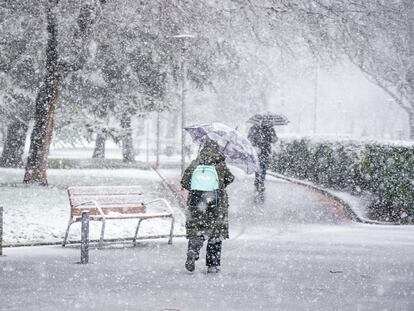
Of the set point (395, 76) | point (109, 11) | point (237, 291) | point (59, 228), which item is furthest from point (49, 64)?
point (395, 76)

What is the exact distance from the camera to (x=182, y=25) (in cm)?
1912

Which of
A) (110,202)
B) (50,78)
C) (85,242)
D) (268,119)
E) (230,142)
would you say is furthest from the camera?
(50,78)

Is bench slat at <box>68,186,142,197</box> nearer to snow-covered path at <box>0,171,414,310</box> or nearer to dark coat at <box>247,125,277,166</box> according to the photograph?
snow-covered path at <box>0,171,414,310</box>

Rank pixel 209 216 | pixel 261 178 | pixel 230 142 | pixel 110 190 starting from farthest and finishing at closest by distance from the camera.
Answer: pixel 261 178, pixel 110 190, pixel 230 142, pixel 209 216

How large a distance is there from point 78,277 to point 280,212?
26.9 ft

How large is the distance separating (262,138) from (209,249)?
998cm

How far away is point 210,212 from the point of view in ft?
29.5

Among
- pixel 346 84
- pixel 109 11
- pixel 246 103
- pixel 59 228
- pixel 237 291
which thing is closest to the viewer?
pixel 237 291

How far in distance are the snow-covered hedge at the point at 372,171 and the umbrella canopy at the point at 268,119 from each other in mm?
1579

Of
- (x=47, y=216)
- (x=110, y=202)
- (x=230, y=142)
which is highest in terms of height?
(x=230, y=142)

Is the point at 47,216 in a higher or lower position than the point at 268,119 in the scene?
lower

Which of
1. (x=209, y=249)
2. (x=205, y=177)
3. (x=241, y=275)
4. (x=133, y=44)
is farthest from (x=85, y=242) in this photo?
(x=133, y=44)

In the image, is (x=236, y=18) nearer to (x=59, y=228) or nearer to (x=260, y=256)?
(x=59, y=228)

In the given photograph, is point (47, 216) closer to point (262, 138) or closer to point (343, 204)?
point (262, 138)
